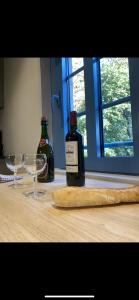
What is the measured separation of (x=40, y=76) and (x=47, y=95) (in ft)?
0.50

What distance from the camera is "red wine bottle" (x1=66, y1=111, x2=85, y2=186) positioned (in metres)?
0.79

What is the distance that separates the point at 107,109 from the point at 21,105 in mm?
1014

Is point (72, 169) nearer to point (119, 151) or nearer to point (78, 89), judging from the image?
point (119, 151)

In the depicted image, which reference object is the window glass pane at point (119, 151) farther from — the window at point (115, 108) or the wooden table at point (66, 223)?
the wooden table at point (66, 223)

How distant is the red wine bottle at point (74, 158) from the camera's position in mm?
785

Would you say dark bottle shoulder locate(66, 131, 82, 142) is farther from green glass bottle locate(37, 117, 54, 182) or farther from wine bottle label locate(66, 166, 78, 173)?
green glass bottle locate(37, 117, 54, 182)

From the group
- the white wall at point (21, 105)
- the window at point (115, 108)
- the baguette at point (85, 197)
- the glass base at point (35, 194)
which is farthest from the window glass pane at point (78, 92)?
the baguette at point (85, 197)

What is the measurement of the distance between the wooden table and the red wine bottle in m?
0.21

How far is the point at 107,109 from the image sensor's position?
1134mm

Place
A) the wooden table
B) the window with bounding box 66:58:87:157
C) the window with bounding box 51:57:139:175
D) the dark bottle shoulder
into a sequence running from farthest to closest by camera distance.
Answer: the window with bounding box 66:58:87:157
the window with bounding box 51:57:139:175
the dark bottle shoulder
the wooden table

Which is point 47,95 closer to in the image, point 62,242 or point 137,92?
point 137,92

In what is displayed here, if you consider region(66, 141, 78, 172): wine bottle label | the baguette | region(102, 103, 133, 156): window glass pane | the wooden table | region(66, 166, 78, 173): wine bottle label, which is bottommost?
the wooden table

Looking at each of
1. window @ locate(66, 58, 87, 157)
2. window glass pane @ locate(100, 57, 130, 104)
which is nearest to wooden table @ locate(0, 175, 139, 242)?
window glass pane @ locate(100, 57, 130, 104)
